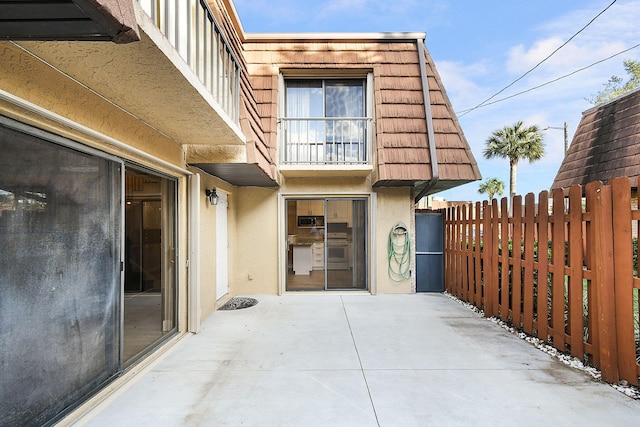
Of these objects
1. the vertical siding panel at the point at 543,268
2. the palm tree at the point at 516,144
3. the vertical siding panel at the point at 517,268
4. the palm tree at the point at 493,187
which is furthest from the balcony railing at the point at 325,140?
the palm tree at the point at 493,187

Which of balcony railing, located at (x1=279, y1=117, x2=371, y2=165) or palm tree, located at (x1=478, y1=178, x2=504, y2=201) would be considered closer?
balcony railing, located at (x1=279, y1=117, x2=371, y2=165)

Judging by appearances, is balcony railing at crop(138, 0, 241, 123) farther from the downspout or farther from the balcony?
the downspout

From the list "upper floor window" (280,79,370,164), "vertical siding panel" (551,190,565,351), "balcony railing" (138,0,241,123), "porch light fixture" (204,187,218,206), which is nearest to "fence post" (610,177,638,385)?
"vertical siding panel" (551,190,565,351)

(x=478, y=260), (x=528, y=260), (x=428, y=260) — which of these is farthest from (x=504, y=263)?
(x=428, y=260)

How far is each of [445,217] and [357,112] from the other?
3.00m

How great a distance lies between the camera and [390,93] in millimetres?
6414

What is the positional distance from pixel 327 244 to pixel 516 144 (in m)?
17.7

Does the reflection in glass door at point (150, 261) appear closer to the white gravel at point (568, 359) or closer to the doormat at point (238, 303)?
the doormat at point (238, 303)

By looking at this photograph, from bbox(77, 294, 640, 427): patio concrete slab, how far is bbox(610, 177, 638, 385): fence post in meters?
0.30

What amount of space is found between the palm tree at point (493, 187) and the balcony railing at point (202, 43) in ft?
91.3

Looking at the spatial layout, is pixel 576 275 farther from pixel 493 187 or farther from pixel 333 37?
pixel 493 187

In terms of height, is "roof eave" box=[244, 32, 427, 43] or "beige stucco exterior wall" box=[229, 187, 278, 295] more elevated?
"roof eave" box=[244, 32, 427, 43]

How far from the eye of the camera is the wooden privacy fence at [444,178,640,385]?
280cm

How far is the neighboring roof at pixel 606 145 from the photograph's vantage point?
6.88 meters
